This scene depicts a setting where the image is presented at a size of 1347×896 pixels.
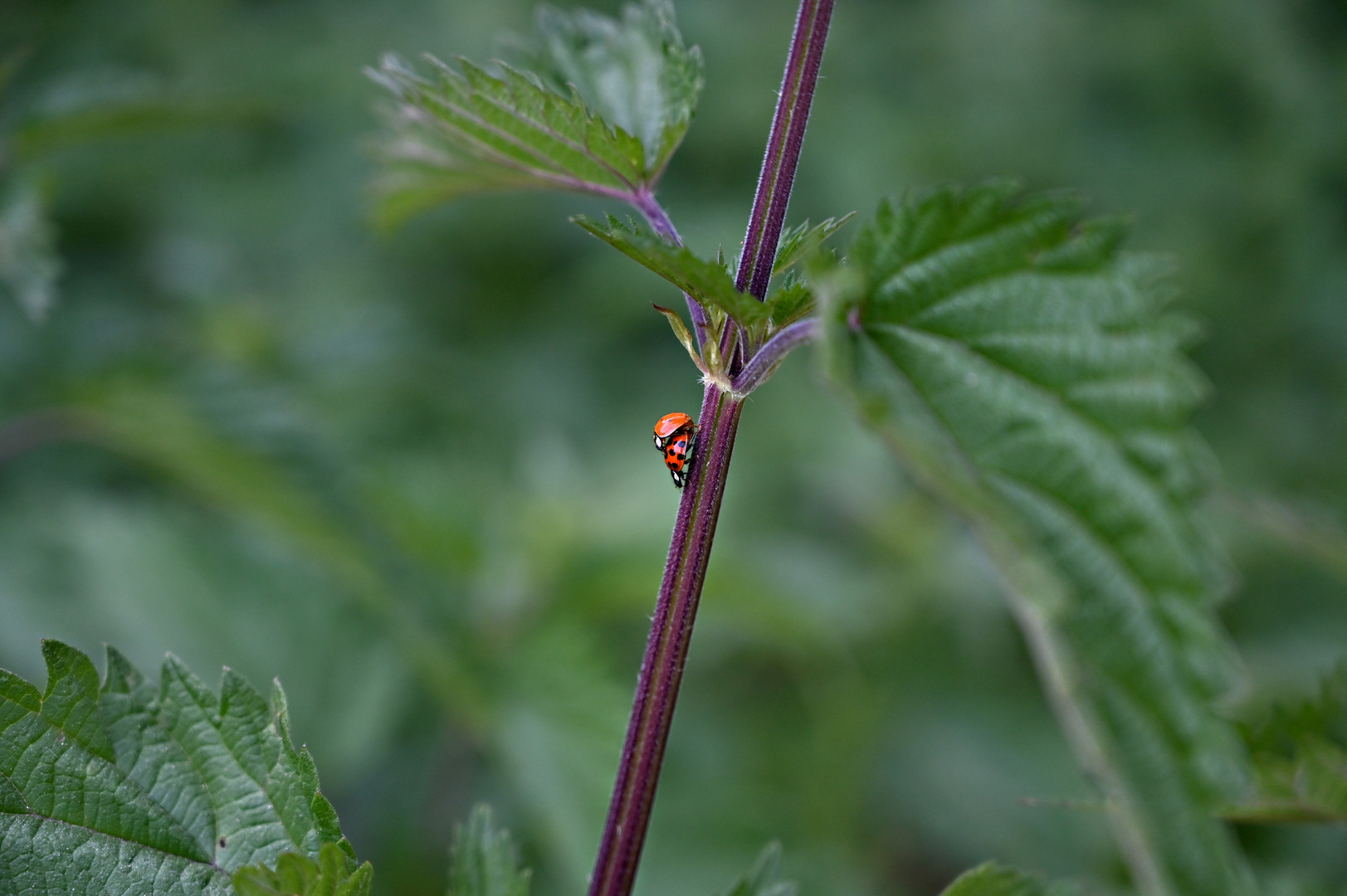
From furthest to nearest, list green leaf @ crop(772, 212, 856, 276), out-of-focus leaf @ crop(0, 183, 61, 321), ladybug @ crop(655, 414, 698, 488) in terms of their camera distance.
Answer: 1. out-of-focus leaf @ crop(0, 183, 61, 321)
2. ladybug @ crop(655, 414, 698, 488)
3. green leaf @ crop(772, 212, 856, 276)

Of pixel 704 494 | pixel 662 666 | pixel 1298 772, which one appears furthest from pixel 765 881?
pixel 1298 772

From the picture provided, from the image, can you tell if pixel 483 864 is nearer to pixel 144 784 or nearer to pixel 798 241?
pixel 144 784

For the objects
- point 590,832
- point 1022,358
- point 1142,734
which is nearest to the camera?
point 1142,734

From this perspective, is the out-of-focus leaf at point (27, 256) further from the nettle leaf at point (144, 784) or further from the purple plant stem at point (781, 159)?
the purple plant stem at point (781, 159)

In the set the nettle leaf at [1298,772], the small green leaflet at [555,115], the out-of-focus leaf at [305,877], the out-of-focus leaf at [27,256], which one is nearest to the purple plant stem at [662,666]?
the out-of-focus leaf at [305,877]

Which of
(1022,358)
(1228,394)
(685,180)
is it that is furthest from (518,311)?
A: (1022,358)

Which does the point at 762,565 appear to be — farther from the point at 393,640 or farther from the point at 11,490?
the point at 11,490

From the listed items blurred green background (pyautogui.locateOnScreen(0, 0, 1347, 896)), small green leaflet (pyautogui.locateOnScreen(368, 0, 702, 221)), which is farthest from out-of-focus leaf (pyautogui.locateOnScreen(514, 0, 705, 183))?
blurred green background (pyautogui.locateOnScreen(0, 0, 1347, 896))

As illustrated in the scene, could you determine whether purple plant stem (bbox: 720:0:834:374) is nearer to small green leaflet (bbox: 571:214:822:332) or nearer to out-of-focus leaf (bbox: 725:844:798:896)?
small green leaflet (bbox: 571:214:822:332)
